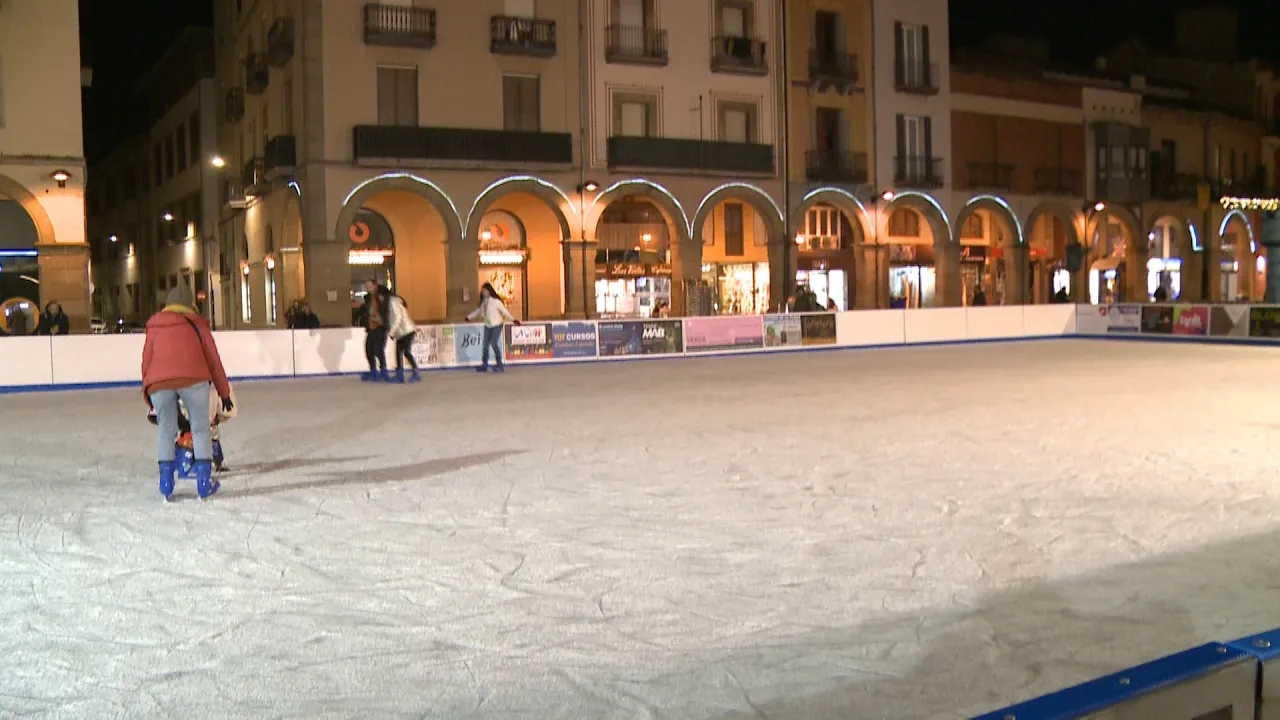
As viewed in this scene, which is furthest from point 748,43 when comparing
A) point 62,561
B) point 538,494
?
point 62,561

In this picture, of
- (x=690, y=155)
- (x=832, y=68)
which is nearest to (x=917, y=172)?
(x=832, y=68)

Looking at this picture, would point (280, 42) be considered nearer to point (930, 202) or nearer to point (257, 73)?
point (257, 73)

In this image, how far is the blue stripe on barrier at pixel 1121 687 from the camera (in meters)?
2.39

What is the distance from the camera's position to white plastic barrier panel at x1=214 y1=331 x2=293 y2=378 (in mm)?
21812

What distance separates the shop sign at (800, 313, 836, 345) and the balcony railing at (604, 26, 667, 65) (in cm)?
894

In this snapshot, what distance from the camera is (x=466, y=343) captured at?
78.6 feet

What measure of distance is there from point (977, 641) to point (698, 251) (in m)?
28.5

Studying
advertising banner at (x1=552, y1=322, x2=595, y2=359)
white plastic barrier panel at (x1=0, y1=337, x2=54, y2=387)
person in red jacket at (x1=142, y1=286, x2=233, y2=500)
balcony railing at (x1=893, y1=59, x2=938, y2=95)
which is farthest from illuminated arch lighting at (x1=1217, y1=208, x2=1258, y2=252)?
person in red jacket at (x1=142, y1=286, x2=233, y2=500)

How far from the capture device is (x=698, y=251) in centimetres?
3325

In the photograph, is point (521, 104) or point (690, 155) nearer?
point (521, 104)

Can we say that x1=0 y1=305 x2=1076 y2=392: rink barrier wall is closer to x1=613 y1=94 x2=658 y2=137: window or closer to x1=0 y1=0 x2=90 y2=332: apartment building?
x1=0 y1=0 x2=90 y2=332: apartment building

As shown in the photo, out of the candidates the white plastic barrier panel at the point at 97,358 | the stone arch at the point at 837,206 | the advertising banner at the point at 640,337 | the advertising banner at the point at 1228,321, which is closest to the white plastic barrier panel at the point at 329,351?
the white plastic barrier panel at the point at 97,358

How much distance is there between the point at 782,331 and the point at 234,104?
1858cm

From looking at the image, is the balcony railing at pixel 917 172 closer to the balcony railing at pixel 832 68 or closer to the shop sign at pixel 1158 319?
the balcony railing at pixel 832 68
